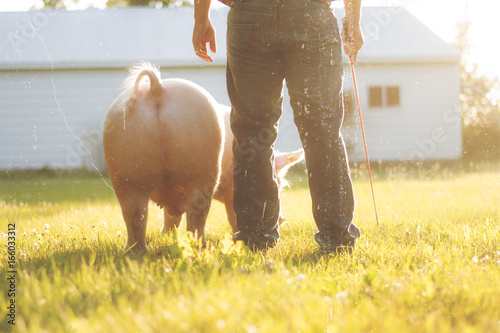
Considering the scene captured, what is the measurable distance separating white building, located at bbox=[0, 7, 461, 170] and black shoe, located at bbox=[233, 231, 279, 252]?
9890 millimetres

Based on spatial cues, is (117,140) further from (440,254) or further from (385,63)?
(385,63)

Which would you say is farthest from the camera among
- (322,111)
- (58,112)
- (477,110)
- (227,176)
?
(477,110)

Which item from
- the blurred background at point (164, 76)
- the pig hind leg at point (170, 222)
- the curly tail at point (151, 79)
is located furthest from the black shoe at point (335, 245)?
the blurred background at point (164, 76)

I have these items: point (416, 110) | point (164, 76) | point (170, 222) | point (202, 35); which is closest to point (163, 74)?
point (164, 76)

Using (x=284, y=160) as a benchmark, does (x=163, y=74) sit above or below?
below

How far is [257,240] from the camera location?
272 centimetres

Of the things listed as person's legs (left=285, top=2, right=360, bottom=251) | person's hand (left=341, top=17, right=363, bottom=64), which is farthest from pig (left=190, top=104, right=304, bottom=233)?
person's hand (left=341, top=17, right=363, bottom=64)

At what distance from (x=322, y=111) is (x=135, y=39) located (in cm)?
1221

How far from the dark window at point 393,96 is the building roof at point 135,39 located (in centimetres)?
90

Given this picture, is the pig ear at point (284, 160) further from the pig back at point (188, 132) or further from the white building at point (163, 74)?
the white building at point (163, 74)

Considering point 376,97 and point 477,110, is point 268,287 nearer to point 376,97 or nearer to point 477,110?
point 376,97

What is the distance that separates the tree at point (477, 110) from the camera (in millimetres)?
16763

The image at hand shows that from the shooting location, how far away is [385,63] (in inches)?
531

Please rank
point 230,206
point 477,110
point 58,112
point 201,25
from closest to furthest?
point 201,25
point 230,206
point 58,112
point 477,110
